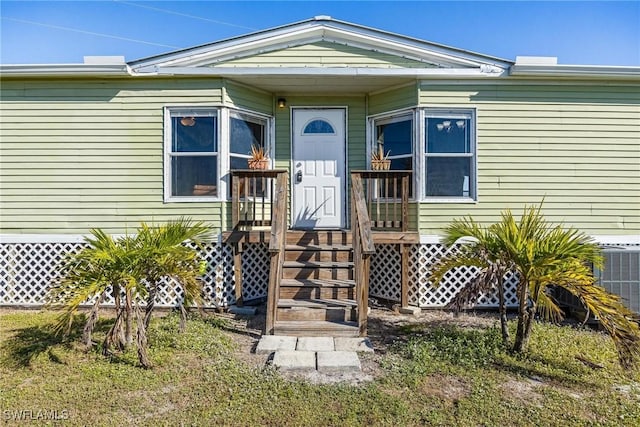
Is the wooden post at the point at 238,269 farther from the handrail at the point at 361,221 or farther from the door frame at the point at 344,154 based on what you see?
the handrail at the point at 361,221

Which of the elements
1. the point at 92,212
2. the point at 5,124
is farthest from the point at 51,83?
the point at 92,212

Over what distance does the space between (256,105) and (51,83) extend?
3137 mm

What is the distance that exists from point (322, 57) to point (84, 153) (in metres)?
3.97

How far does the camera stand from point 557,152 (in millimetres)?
5703

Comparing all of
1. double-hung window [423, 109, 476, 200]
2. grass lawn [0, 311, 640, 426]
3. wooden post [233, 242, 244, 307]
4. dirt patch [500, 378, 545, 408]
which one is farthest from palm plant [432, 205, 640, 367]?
wooden post [233, 242, 244, 307]

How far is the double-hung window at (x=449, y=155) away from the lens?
5668mm

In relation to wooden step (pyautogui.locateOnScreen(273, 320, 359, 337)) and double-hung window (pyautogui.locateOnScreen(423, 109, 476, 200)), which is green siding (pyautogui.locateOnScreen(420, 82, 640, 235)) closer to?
double-hung window (pyautogui.locateOnScreen(423, 109, 476, 200))

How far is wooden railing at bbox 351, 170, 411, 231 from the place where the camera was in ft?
17.7

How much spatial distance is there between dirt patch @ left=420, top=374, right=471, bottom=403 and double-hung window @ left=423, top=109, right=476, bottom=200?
304cm

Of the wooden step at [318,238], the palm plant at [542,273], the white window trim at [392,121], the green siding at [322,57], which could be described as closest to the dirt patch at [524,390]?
the palm plant at [542,273]

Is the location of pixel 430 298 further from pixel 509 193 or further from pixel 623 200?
pixel 623 200

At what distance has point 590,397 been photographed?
9.55 feet

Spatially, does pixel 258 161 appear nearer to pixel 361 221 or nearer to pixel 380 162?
pixel 380 162

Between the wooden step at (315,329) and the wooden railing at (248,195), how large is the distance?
65.9 inches
